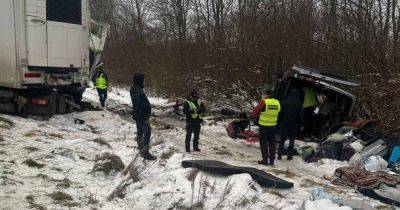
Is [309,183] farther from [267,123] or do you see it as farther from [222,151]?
[222,151]

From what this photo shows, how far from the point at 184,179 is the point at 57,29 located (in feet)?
21.4

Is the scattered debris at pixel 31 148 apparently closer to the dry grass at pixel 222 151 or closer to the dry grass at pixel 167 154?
the dry grass at pixel 167 154

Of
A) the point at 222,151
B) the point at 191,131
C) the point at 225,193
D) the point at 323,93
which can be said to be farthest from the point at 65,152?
the point at 323,93

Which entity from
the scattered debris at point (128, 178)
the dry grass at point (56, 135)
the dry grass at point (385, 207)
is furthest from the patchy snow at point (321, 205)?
the dry grass at point (56, 135)

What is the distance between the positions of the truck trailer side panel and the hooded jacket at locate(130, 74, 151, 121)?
149 inches

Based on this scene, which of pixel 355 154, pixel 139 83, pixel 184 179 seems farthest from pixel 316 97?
pixel 184 179

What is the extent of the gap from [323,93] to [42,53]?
23.1ft

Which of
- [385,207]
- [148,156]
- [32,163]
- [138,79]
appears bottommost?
[385,207]

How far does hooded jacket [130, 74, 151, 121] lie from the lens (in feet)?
30.2

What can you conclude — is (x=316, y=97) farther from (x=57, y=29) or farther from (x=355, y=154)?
(x=57, y=29)

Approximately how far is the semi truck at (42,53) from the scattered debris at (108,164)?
4.61 meters

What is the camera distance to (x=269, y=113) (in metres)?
9.78

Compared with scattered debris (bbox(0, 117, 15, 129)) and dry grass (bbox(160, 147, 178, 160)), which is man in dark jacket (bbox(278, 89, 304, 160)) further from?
scattered debris (bbox(0, 117, 15, 129))

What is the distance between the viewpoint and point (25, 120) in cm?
1158
